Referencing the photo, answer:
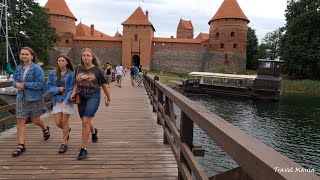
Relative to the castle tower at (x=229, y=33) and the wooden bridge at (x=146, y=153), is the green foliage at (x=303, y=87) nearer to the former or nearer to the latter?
the castle tower at (x=229, y=33)

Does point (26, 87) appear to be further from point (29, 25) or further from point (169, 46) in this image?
point (169, 46)

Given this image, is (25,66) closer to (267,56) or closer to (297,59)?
(297,59)

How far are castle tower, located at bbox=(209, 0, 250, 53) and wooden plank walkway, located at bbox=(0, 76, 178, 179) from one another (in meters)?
47.4

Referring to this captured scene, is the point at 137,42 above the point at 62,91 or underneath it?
above

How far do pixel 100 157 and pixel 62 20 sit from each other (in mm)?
53504

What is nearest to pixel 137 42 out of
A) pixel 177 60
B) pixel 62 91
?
pixel 177 60

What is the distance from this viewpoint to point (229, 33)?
5144cm

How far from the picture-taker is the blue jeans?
398 centimetres

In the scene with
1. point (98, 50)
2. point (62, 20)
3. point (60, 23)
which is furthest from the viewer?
point (62, 20)

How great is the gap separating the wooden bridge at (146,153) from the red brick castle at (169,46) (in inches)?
1816

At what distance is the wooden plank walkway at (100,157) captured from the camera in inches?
136

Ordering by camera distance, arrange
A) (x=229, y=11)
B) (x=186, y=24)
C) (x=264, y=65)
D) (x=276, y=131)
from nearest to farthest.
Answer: (x=276, y=131) < (x=264, y=65) < (x=229, y=11) < (x=186, y=24)

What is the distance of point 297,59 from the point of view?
4234cm

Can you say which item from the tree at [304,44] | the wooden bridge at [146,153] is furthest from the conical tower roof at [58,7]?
the wooden bridge at [146,153]
